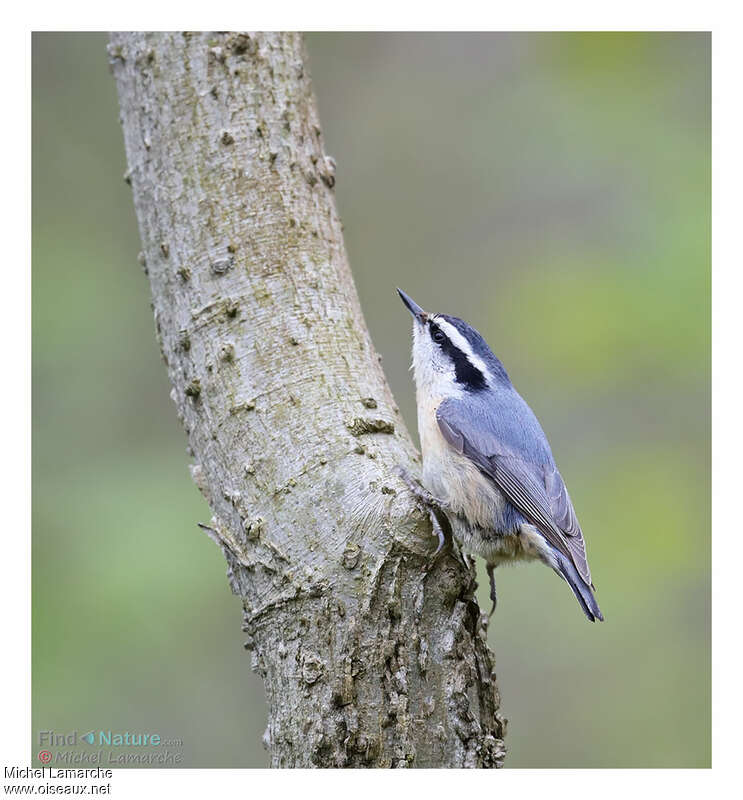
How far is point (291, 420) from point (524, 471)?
68 centimetres

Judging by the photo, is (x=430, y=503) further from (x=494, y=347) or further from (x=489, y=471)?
(x=494, y=347)

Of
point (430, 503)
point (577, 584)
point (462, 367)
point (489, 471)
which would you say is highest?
point (462, 367)

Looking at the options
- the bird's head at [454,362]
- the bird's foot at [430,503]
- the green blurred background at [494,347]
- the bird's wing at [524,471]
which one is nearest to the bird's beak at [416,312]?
the bird's head at [454,362]

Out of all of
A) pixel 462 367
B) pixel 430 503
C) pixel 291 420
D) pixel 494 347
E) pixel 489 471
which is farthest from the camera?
pixel 494 347

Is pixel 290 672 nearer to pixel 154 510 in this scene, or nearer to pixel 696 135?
pixel 154 510

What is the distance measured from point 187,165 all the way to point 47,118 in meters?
2.48

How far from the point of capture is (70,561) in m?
3.39

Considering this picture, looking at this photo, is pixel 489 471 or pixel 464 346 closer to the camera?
pixel 489 471

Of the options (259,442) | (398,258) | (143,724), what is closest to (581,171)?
(398,258)

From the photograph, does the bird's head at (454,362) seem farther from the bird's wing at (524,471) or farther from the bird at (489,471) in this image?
the bird's wing at (524,471)

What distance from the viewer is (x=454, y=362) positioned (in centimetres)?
253

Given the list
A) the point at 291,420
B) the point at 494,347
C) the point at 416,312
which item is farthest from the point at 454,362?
the point at 494,347

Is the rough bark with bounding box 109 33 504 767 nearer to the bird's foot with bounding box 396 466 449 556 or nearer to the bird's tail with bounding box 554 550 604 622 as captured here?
the bird's foot with bounding box 396 466 449 556
